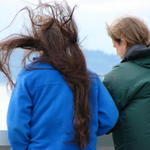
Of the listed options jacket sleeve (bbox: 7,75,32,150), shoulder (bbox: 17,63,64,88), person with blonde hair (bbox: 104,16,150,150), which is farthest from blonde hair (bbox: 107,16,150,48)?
jacket sleeve (bbox: 7,75,32,150)

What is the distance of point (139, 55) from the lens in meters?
2.55

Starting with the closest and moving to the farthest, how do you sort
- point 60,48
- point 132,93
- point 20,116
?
point 20,116, point 60,48, point 132,93

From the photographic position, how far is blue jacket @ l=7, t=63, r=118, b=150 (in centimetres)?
215

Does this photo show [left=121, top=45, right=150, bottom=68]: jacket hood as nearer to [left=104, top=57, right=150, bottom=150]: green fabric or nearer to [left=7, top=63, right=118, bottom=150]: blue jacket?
[left=104, top=57, right=150, bottom=150]: green fabric

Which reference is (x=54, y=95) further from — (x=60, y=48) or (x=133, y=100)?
(x=133, y=100)

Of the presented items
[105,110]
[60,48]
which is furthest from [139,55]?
[60,48]

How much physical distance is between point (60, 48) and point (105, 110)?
407 millimetres

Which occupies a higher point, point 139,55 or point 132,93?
point 139,55

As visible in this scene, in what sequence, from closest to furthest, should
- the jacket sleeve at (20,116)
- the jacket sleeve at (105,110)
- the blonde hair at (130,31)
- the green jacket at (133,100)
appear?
the jacket sleeve at (20,116) → the jacket sleeve at (105,110) → the green jacket at (133,100) → the blonde hair at (130,31)

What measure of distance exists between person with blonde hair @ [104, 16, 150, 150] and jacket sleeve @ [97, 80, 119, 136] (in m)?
0.18

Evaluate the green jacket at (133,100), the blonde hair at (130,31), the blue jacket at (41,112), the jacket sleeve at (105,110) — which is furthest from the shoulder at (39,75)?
the blonde hair at (130,31)

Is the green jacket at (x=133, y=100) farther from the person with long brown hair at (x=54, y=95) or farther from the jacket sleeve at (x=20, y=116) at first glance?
the jacket sleeve at (x=20, y=116)

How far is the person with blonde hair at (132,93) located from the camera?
8.20ft

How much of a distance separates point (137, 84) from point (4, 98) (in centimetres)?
97
